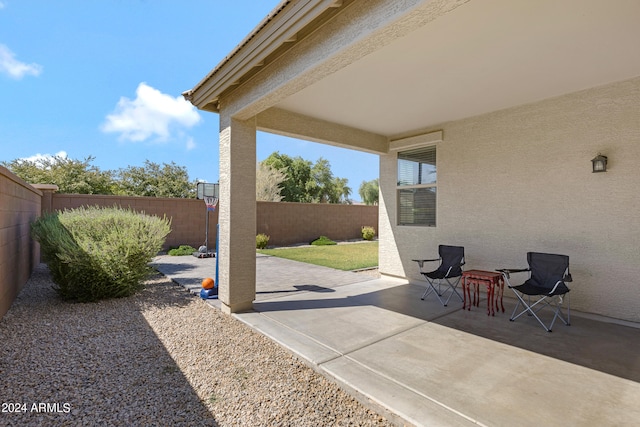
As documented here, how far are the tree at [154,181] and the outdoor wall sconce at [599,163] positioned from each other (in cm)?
2352

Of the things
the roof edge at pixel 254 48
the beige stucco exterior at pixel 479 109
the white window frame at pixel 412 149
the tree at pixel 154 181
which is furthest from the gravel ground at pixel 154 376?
the tree at pixel 154 181

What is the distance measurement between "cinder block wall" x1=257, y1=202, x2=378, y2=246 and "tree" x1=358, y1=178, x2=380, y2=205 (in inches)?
827

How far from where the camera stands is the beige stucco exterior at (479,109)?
2.65m

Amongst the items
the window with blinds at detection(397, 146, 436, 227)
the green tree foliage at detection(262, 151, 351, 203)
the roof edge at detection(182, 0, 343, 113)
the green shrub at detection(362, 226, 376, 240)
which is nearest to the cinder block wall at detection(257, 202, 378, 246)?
the green shrub at detection(362, 226, 376, 240)

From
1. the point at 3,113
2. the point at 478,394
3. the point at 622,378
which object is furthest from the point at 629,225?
the point at 3,113

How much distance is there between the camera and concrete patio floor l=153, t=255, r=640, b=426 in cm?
212

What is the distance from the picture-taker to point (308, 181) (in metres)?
32.7

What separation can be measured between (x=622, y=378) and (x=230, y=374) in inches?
133

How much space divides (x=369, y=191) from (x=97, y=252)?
36.4m

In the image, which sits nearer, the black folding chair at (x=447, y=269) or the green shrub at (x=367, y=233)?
the black folding chair at (x=447, y=269)

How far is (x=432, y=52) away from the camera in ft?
10.4

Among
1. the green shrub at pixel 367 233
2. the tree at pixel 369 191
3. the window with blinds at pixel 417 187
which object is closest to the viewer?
the window with blinds at pixel 417 187

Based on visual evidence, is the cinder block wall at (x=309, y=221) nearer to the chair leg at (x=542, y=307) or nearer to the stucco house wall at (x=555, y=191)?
the stucco house wall at (x=555, y=191)

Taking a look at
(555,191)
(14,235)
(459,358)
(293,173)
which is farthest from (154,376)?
(293,173)
